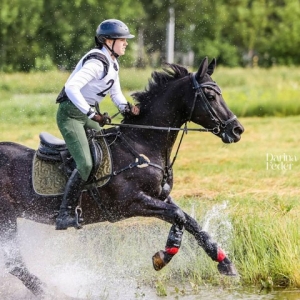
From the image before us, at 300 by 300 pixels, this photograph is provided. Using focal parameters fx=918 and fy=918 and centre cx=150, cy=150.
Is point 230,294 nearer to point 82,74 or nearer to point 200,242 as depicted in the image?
point 200,242

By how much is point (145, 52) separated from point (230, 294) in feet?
125

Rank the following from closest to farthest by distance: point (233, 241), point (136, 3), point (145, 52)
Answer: point (233, 241) → point (145, 52) → point (136, 3)

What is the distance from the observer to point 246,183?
45.9ft

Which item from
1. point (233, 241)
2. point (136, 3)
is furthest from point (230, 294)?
point (136, 3)

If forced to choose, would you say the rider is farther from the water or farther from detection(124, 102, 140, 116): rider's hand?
the water

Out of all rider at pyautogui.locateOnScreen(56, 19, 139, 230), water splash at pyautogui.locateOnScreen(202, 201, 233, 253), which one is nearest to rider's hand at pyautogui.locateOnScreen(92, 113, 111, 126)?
rider at pyautogui.locateOnScreen(56, 19, 139, 230)

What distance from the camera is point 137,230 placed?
35.4ft

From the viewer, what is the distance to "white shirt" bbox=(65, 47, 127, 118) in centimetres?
870

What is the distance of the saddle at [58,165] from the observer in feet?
29.7

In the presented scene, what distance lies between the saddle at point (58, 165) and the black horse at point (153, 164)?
0.23 feet

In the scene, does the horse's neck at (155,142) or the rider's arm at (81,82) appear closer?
the rider's arm at (81,82)

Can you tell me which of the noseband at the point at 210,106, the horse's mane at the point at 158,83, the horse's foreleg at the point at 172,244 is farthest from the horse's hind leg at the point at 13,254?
the noseband at the point at 210,106

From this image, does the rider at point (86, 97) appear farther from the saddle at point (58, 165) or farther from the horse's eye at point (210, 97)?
the horse's eye at point (210, 97)

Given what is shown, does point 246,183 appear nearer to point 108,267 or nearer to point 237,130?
point 108,267
